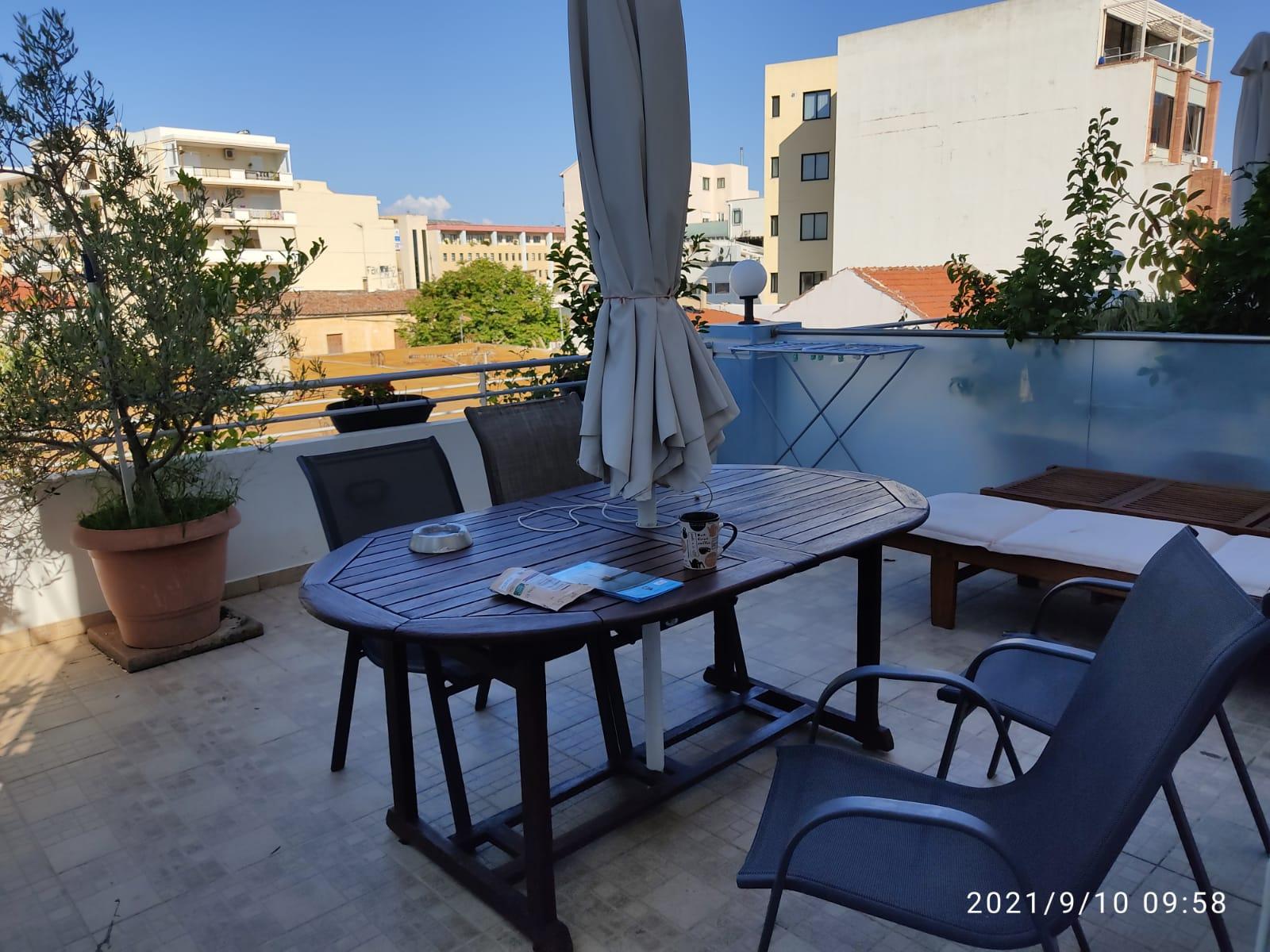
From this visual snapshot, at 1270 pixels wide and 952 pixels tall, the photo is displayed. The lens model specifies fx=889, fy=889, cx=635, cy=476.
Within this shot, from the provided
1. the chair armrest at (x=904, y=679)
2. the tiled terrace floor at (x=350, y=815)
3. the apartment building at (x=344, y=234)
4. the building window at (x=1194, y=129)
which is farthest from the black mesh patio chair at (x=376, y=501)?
the apartment building at (x=344, y=234)

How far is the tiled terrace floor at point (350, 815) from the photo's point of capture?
193 centimetres

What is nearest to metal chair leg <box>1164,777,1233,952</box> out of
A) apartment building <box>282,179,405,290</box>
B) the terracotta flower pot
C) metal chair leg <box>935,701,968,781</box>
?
metal chair leg <box>935,701,968,781</box>

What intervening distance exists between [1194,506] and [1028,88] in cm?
2143

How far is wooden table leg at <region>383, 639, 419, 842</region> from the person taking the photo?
2174 mm

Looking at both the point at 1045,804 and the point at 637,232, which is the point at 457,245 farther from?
the point at 1045,804

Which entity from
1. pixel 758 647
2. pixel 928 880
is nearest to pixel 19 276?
pixel 758 647

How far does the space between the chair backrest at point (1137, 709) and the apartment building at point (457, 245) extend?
83.7 m

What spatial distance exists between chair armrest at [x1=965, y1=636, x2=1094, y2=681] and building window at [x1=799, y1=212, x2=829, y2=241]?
30.9m

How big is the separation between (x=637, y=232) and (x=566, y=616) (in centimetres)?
102

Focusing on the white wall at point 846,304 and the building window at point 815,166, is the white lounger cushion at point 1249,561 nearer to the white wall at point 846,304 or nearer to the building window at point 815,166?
the white wall at point 846,304

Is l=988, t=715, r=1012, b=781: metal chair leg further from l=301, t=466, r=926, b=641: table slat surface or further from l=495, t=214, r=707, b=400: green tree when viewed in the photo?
l=495, t=214, r=707, b=400: green tree

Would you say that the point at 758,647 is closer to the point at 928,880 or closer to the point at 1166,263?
the point at 928,880

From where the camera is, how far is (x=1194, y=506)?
3.66 meters

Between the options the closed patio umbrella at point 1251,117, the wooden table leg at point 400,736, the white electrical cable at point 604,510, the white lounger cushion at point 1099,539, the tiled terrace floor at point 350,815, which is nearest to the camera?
the tiled terrace floor at point 350,815
